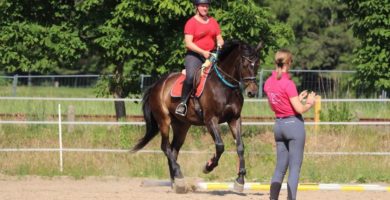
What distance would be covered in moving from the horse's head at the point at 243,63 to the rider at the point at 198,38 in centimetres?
23

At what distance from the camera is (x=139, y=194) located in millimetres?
11039

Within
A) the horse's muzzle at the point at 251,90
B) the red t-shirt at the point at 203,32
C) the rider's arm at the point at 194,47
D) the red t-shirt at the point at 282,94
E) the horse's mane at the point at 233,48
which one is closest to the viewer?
A: the red t-shirt at the point at 282,94

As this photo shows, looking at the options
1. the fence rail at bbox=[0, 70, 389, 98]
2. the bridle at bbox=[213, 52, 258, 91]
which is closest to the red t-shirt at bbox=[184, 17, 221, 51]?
the bridle at bbox=[213, 52, 258, 91]

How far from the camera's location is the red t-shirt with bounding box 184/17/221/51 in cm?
1113


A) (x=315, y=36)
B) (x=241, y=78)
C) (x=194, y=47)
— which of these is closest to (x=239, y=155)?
(x=241, y=78)

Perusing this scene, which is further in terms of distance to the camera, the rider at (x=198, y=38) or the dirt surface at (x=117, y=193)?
the rider at (x=198, y=38)

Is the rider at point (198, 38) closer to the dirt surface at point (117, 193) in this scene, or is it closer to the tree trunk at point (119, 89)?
the dirt surface at point (117, 193)

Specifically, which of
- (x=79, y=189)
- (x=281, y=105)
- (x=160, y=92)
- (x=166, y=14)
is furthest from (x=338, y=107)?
(x=281, y=105)

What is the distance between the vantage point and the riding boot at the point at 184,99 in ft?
37.2

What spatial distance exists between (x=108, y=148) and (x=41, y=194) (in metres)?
5.08

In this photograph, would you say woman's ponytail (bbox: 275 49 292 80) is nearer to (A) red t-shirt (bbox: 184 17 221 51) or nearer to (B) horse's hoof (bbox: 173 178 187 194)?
(A) red t-shirt (bbox: 184 17 221 51)

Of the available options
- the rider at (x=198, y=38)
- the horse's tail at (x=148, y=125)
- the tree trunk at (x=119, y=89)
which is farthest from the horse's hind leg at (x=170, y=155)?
the tree trunk at (x=119, y=89)

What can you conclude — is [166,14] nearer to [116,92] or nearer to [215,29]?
[116,92]

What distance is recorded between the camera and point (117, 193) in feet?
36.7
